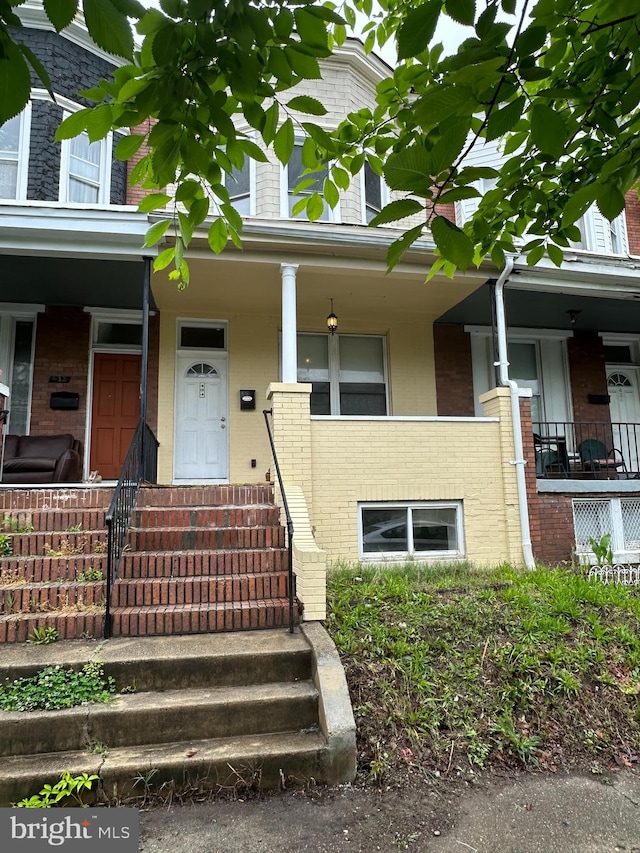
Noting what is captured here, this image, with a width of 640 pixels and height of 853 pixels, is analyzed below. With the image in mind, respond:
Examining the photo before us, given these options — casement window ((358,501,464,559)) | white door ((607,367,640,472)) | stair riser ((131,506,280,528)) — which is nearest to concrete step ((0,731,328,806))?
stair riser ((131,506,280,528))

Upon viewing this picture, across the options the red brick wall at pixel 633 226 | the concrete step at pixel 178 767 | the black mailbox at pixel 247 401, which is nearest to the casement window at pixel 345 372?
the black mailbox at pixel 247 401

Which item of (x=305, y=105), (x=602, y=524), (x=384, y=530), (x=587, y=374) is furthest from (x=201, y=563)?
(x=587, y=374)

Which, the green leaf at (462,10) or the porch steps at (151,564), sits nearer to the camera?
the green leaf at (462,10)

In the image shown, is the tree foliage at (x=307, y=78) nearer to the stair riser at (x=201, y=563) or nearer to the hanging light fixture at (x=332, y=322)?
the stair riser at (x=201, y=563)

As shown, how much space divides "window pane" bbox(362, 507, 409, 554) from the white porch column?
2025 mm

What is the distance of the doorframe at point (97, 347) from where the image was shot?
8445 mm

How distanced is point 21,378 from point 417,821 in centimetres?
803

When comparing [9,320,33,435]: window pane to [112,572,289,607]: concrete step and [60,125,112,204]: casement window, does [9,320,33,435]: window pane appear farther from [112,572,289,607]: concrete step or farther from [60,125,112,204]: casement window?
[112,572,289,607]: concrete step

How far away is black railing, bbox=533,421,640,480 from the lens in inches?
335

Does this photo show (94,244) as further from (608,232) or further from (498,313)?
(608,232)

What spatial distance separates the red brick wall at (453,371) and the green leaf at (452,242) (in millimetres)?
7918

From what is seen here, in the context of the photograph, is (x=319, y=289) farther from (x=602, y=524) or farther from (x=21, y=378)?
(x=602, y=524)

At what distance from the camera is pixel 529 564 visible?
22.4 ft

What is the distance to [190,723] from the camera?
333cm
